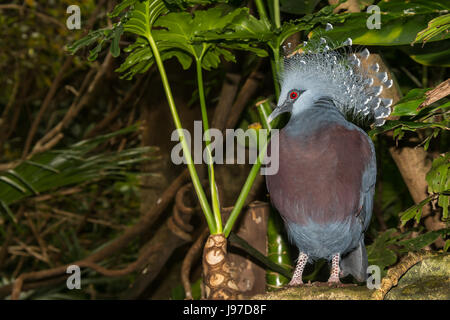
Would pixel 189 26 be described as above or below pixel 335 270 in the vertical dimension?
above

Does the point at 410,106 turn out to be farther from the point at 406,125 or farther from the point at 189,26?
the point at 189,26

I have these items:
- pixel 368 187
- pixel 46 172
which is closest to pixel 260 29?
pixel 368 187

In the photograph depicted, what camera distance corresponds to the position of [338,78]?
1047mm

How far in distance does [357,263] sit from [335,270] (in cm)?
11

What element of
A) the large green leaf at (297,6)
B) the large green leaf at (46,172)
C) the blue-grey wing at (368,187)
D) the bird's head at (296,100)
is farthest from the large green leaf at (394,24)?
the large green leaf at (46,172)

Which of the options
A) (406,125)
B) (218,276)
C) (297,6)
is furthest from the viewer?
(297,6)

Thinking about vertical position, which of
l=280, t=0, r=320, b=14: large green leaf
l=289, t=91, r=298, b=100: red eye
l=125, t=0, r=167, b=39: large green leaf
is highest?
l=280, t=0, r=320, b=14: large green leaf

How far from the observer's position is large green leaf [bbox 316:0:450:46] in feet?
3.64

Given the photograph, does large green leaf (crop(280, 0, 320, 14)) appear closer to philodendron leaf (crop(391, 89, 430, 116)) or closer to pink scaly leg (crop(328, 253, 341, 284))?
philodendron leaf (crop(391, 89, 430, 116))

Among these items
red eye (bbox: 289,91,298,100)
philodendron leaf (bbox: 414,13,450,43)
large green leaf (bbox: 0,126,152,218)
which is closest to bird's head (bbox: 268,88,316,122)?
red eye (bbox: 289,91,298,100)

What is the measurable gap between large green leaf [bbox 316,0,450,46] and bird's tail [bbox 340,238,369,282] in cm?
47

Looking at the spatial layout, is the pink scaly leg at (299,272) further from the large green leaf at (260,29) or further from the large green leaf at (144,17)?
the large green leaf at (144,17)

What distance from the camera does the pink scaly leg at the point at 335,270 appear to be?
3.43 ft

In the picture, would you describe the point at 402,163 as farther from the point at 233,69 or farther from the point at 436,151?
the point at 233,69
